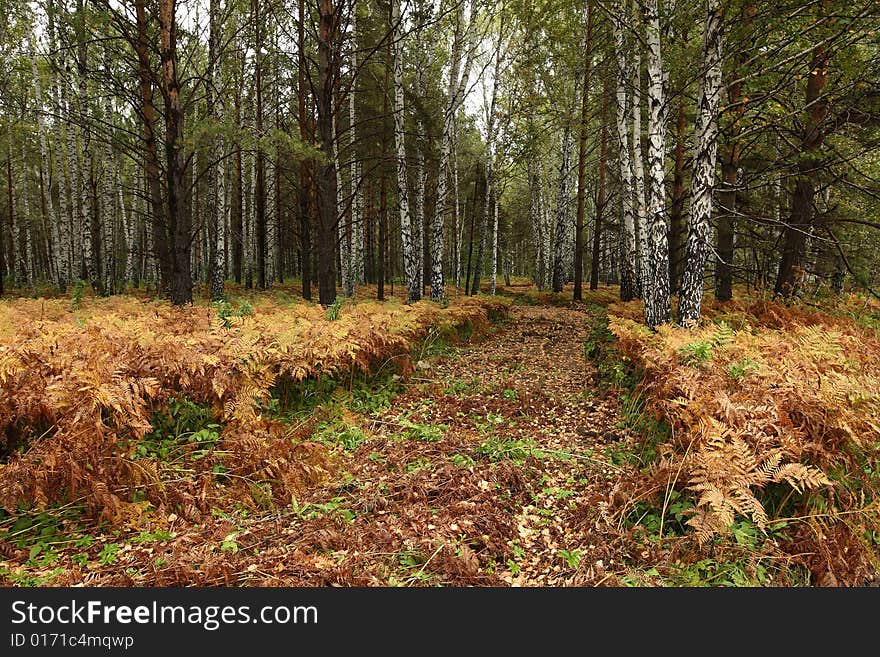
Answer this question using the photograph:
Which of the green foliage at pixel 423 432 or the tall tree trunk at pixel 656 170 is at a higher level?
the tall tree trunk at pixel 656 170

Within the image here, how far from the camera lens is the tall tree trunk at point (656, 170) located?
290 inches

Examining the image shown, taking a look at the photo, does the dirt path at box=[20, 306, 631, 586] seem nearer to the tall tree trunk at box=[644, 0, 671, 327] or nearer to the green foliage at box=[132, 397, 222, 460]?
the green foliage at box=[132, 397, 222, 460]

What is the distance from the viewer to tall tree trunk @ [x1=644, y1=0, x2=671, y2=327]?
24.1ft

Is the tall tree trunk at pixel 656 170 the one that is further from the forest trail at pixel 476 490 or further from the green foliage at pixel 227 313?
the green foliage at pixel 227 313

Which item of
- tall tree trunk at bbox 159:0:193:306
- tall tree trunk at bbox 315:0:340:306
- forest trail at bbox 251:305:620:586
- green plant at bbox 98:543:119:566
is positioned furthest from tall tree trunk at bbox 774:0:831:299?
tall tree trunk at bbox 159:0:193:306

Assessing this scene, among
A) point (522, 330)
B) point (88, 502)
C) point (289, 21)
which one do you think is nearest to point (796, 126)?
point (522, 330)

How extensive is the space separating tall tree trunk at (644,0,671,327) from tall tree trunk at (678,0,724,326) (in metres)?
0.54

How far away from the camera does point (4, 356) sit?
3652 mm

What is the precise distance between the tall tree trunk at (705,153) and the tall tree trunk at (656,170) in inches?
21.4

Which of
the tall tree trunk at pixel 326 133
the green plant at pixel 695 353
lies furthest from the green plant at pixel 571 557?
the tall tree trunk at pixel 326 133

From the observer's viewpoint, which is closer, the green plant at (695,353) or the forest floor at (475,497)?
the forest floor at (475,497)

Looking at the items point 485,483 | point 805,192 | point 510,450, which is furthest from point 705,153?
point 485,483

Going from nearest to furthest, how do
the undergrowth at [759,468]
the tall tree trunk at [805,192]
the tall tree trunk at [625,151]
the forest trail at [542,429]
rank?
the undergrowth at [759,468] → the forest trail at [542,429] → the tall tree trunk at [805,192] → the tall tree trunk at [625,151]

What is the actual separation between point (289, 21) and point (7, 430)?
58.4 feet
